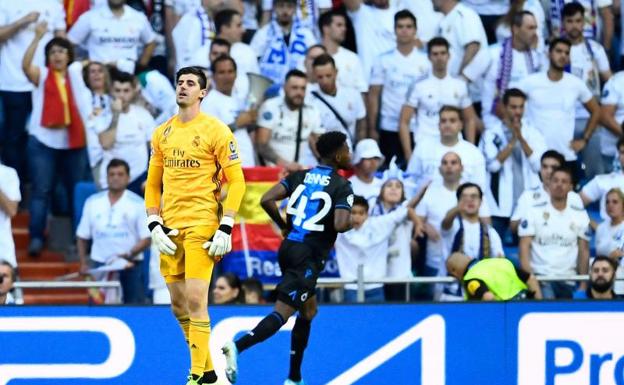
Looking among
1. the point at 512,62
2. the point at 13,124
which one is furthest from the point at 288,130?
the point at 512,62

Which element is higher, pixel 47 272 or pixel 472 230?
pixel 472 230

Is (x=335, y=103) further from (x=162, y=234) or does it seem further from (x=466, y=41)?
(x=162, y=234)

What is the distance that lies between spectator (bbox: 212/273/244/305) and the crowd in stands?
0.06 ft

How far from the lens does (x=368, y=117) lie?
65.3 ft

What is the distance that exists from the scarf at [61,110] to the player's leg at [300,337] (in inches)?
210

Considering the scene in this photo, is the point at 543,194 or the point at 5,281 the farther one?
the point at 543,194

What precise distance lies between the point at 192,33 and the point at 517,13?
3724 mm

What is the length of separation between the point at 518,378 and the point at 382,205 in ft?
9.43

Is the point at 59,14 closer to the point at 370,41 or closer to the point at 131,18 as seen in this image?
the point at 131,18

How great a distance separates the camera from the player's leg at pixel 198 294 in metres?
13.3

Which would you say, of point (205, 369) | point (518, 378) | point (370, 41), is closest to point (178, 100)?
point (205, 369)

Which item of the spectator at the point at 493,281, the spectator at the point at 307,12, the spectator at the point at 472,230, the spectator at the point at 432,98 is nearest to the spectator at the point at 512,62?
the spectator at the point at 432,98

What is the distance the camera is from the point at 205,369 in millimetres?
13414

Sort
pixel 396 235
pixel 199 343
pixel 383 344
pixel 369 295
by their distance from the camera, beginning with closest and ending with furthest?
pixel 199 343 → pixel 383 344 → pixel 369 295 → pixel 396 235
